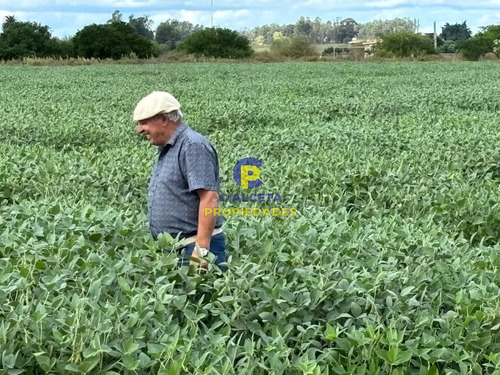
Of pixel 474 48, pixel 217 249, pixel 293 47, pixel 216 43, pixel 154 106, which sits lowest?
pixel 217 249

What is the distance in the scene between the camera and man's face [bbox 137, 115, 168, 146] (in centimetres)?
415

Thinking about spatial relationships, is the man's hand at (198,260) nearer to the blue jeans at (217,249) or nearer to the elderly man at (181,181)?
the elderly man at (181,181)

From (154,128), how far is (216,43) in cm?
6463

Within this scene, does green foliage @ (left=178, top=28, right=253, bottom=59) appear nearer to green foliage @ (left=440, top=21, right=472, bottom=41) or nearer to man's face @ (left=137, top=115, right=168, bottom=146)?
man's face @ (left=137, top=115, right=168, bottom=146)

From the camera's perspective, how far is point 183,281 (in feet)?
12.4

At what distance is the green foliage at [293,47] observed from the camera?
67750mm

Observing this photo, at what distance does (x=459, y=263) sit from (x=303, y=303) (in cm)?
130

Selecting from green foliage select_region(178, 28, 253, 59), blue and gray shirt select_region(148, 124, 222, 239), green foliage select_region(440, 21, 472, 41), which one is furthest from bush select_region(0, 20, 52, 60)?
green foliage select_region(440, 21, 472, 41)

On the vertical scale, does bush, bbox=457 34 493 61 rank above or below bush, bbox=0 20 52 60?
below

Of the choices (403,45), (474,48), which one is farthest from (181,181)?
(403,45)

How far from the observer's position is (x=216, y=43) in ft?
221

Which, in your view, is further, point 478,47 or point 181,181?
point 478,47

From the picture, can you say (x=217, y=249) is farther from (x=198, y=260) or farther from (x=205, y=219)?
(x=198, y=260)

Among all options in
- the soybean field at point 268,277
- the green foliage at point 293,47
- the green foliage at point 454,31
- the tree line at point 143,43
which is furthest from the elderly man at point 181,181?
the green foliage at point 454,31
